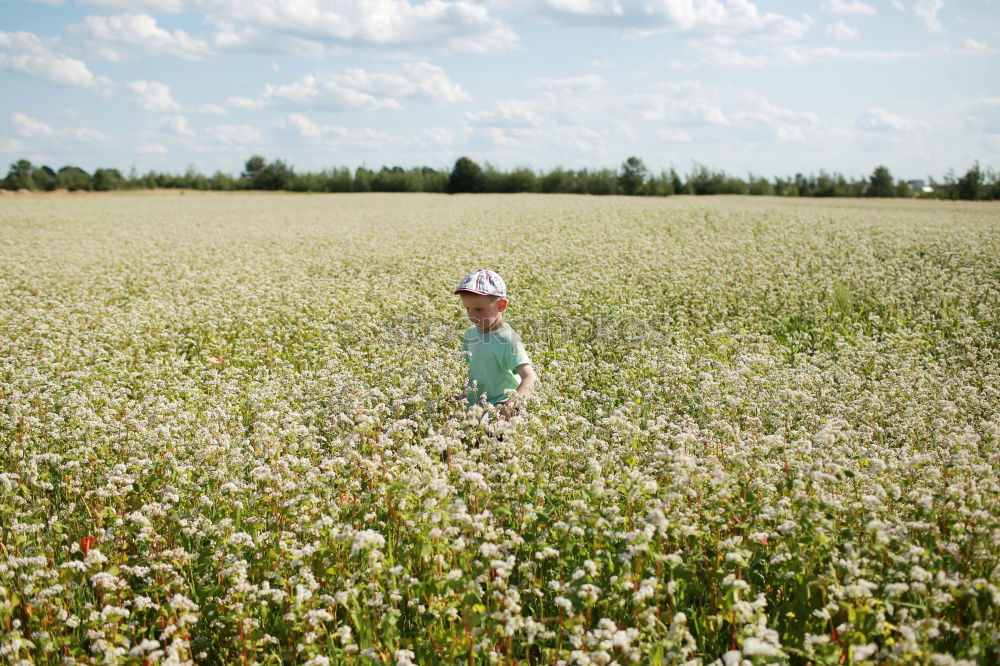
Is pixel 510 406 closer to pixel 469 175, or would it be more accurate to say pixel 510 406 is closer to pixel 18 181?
pixel 469 175

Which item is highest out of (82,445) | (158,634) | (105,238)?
(105,238)

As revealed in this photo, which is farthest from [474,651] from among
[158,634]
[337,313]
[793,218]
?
[793,218]

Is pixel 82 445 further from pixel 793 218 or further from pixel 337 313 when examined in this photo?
pixel 793 218

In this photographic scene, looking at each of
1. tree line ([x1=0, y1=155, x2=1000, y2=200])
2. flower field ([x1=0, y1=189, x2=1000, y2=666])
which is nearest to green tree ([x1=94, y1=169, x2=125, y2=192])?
tree line ([x1=0, y1=155, x2=1000, y2=200])

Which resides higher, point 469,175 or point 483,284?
point 469,175

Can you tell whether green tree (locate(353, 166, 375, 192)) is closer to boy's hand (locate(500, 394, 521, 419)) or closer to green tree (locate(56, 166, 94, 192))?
green tree (locate(56, 166, 94, 192))

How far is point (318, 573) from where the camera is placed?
4.29 m

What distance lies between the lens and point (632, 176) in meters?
77.6

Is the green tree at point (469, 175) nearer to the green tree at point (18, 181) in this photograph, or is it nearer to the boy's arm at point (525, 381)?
the green tree at point (18, 181)

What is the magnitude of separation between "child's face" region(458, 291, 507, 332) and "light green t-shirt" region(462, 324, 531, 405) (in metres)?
0.10

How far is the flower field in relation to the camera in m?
3.63

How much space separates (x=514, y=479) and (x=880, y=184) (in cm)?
8258

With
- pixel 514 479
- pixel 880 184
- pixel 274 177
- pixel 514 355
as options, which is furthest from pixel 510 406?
pixel 274 177

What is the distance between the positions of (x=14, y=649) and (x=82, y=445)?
287 cm
